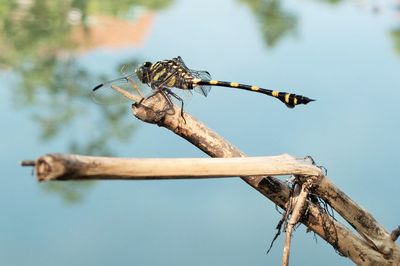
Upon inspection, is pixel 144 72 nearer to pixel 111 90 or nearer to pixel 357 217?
pixel 111 90

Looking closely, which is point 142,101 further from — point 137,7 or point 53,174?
point 137,7

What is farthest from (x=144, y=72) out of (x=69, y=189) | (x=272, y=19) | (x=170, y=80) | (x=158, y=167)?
(x=272, y=19)

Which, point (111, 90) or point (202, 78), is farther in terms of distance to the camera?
point (202, 78)

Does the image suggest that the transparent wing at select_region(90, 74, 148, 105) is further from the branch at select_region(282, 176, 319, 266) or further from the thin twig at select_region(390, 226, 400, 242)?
the thin twig at select_region(390, 226, 400, 242)

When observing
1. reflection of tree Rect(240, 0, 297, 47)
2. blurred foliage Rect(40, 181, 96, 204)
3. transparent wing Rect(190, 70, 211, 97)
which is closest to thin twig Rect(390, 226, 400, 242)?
transparent wing Rect(190, 70, 211, 97)

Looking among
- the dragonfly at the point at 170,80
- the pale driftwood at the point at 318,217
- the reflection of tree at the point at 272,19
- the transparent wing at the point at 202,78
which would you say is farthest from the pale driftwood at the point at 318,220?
the reflection of tree at the point at 272,19

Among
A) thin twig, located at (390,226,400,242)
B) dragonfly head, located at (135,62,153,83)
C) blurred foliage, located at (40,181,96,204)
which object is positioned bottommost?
thin twig, located at (390,226,400,242)
